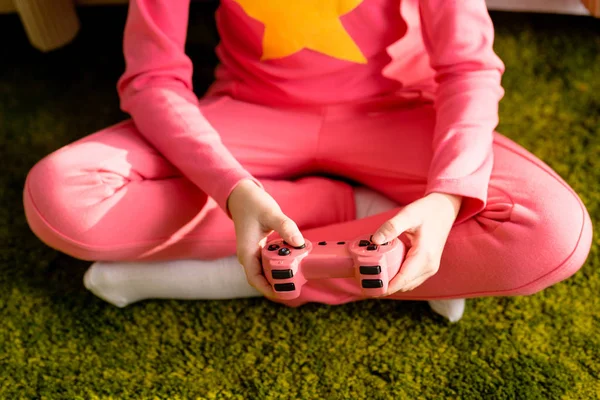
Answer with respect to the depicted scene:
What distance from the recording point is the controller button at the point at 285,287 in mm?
652

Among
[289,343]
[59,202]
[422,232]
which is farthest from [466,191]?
[59,202]

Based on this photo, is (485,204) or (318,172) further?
(318,172)

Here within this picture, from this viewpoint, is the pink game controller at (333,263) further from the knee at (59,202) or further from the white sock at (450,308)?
the knee at (59,202)

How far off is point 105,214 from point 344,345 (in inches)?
13.2

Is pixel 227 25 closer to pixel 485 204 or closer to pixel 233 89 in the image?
pixel 233 89

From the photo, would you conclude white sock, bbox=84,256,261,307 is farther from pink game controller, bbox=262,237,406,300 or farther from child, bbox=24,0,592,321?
pink game controller, bbox=262,237,406,300

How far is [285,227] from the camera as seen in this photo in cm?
67

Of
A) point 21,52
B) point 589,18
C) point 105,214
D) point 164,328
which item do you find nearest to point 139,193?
point 105,214

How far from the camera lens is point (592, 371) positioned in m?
Result: 0.77

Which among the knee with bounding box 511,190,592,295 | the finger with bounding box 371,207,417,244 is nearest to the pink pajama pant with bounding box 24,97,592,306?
the knee with bounding box 511,190,592,295

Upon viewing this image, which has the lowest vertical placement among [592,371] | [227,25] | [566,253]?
[592,371]

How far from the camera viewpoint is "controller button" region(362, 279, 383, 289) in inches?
25.1

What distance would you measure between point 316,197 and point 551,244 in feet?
0.96

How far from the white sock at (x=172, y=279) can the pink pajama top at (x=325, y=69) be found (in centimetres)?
12
